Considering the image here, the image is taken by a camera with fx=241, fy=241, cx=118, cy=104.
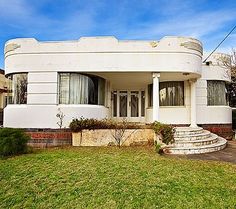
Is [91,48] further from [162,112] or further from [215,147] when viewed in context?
[215,147]

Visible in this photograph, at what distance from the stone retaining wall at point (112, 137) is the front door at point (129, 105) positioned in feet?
19.0

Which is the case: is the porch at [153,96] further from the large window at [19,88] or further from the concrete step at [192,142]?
the large window at [19,88]

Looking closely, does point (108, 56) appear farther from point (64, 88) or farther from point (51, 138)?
point (51, 138)

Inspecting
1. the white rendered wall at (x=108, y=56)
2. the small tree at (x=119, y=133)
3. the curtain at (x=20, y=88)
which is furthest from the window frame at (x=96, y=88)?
the small tree at (x=119, y=133)

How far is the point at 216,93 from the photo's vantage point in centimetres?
1598

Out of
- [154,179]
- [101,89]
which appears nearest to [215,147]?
[154,179]

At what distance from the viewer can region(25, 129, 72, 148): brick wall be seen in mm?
12438

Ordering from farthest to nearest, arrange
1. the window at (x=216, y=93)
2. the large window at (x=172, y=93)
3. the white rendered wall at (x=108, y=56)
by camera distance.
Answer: the window at (x=216, y=93), the large window at (x=172, y=93), the white rendered wall at (x=108, y=56)

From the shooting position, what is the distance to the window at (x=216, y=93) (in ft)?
51.9

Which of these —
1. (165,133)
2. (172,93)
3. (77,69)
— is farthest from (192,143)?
(77,69)

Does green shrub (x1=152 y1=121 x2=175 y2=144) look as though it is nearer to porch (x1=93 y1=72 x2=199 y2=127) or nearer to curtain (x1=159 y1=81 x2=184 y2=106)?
porch (x1=93 y1=72 x2=199 y2=127)

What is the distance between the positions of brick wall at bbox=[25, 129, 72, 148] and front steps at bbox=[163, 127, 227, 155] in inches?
201

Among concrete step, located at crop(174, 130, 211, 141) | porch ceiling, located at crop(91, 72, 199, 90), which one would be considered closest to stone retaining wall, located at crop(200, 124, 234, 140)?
concrete step, located at crop(174, 130, 211, 141)

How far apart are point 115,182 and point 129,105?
37.8 feet
